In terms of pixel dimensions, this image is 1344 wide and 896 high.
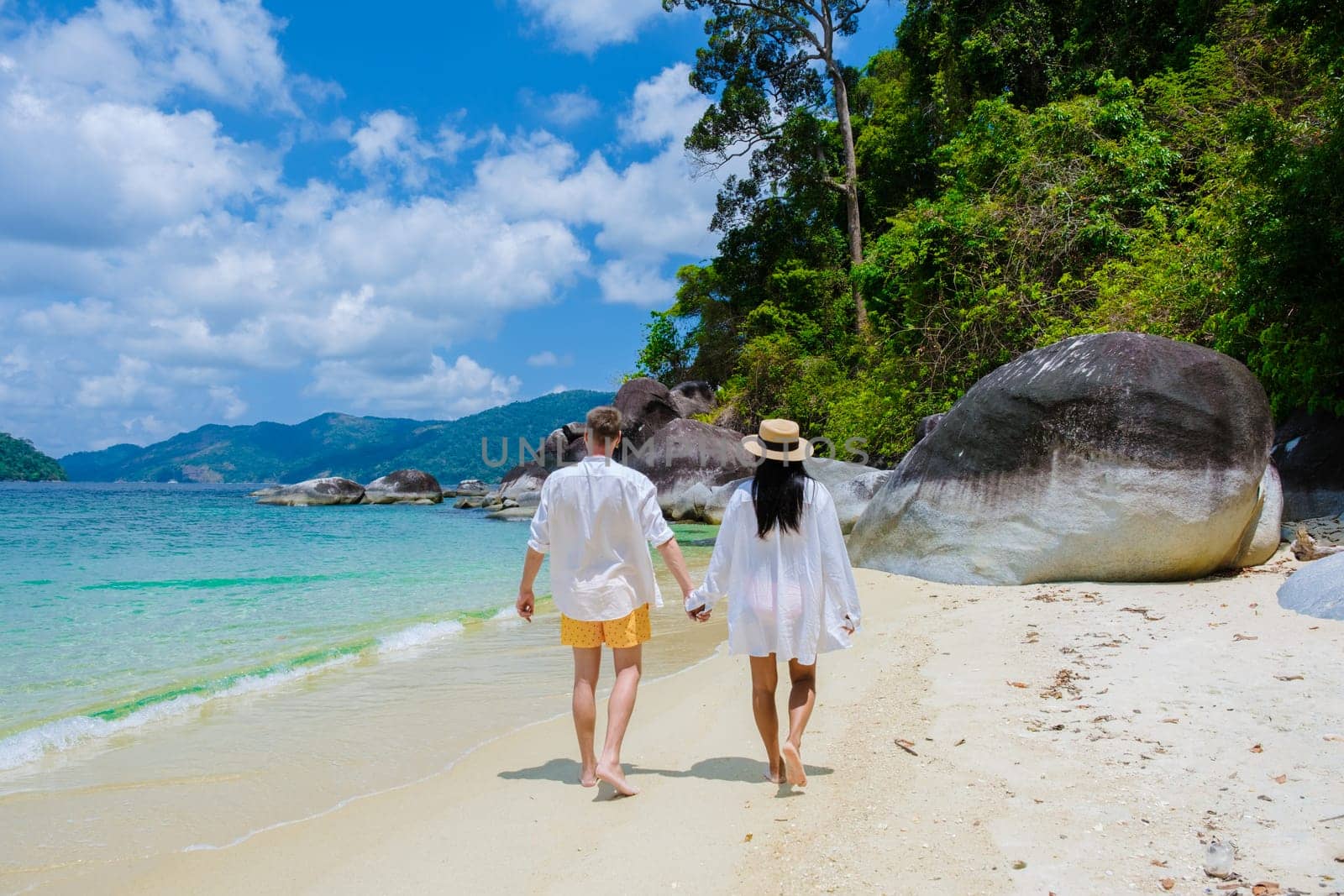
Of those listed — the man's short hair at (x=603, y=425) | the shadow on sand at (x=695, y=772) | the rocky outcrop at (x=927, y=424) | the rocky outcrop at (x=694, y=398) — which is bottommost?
the shadow on sand at (x=695, y=772)

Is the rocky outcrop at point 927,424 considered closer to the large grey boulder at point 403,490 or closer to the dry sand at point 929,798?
the dry sand at point 929,798

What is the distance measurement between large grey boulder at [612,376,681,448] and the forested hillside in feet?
8.60

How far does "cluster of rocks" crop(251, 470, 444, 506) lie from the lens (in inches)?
1578

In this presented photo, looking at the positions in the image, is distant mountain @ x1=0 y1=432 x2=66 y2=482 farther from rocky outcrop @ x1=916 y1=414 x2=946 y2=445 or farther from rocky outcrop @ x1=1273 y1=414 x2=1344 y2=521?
rocky outcrop @ x1=1273 y1=414 x2=1344 y2=521

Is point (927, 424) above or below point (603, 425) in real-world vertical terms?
above

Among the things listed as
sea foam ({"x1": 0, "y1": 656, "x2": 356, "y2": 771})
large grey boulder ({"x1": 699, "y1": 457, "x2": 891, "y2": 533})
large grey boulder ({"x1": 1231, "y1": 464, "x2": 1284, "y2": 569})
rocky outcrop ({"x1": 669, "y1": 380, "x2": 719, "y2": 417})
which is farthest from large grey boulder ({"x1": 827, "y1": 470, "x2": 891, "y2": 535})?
rocky outcrop ({"x1": 669, "y1": 380, "x2": 719, "y2": 417})

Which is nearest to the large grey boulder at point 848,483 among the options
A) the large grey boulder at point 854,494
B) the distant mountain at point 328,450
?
the large grey boulder at point 854,494

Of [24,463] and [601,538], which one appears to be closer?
[601,538]

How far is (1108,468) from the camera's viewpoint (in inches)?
287

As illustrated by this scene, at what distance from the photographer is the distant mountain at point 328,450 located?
125256mm

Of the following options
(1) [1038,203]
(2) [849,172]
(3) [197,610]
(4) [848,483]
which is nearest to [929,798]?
(3) [197,610]

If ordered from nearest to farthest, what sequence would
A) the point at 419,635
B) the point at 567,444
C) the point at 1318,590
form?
1. the point at 1318,590
2. the point at 419,635
3. the point at 567,444

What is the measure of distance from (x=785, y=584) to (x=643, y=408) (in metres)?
25.2

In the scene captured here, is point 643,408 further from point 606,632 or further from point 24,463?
point 24,463
